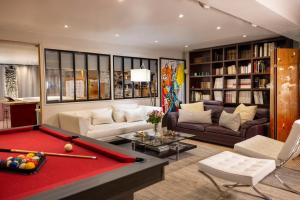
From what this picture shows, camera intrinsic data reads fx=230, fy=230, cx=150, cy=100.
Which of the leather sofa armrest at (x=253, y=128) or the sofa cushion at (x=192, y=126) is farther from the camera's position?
the sofa cushion at (x=192, y=126)

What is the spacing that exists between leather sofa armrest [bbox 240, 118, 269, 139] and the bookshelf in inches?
51.4

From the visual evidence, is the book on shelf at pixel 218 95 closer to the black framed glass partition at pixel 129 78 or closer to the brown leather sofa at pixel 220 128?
the brown leather sofa at pixel 220 128

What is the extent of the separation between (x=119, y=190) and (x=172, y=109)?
6040 millimetres

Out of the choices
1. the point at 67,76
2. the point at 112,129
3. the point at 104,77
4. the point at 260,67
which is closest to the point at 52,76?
the point at 67,76

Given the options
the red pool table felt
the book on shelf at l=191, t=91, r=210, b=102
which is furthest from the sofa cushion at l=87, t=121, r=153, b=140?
the book on shelf at l=191, t=91, r=210, b=102

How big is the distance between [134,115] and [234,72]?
2.89 meters

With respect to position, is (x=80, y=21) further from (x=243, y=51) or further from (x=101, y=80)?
(x=243, y=51)

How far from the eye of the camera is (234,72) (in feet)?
20.0

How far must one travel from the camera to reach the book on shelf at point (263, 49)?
17.7 ft

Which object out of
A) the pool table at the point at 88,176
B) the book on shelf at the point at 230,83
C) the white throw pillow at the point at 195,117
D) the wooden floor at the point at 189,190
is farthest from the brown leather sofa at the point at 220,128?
the pool table at the point at 88,176

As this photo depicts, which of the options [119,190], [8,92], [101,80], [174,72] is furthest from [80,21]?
[8,92]

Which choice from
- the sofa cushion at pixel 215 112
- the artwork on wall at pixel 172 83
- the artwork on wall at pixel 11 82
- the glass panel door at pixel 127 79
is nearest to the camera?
the sofa cushion at pixel 215 112

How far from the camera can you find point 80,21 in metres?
3.98

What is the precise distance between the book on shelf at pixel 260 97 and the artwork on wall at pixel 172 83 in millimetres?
2398
